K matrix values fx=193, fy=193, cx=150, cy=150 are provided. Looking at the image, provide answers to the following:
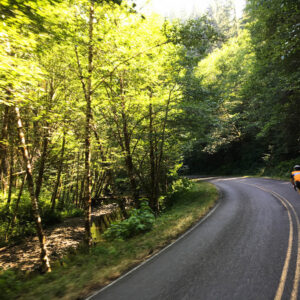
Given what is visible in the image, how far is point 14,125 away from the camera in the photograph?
33.6ft

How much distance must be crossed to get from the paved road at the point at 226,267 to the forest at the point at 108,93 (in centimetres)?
350

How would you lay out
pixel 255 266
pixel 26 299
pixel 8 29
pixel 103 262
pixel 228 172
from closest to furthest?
1. pixel 8 29
2. pixel 26 299
3. pixel 255 266
4. pixel 103 262
5. pixel 228 172

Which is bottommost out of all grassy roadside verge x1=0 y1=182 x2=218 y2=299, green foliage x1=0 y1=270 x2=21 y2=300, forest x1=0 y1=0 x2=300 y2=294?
grassy roadside verge x1=0 y1=182 x2=218 y2=299

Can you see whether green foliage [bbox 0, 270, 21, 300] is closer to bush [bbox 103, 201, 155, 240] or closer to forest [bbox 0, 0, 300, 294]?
forest [bbox 0, 0, 300, 294]

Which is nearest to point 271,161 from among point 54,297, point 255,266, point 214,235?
point 214,235

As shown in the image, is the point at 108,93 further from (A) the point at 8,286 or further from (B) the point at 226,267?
(B) the point at 226,267

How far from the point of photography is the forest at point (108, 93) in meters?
5.89

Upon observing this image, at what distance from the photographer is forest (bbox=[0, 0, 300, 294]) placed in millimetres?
5895

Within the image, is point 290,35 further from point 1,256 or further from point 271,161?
point 1,256

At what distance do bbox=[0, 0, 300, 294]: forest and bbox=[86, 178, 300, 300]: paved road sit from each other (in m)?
3.50

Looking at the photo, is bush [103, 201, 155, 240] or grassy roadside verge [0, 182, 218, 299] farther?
bush [103, 201, 155, 240]

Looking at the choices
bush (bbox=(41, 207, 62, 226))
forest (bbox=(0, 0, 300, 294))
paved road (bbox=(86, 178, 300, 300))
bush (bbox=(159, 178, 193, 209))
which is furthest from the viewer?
bush (bbox=(159, 178, 193, 209))

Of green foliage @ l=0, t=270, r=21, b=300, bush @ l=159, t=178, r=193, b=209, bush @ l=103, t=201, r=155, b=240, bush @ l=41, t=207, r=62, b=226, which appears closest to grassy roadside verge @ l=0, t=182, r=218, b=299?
green foliage @ l=0, t=270, r=21, b=300

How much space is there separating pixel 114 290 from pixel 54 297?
58.4 inches
